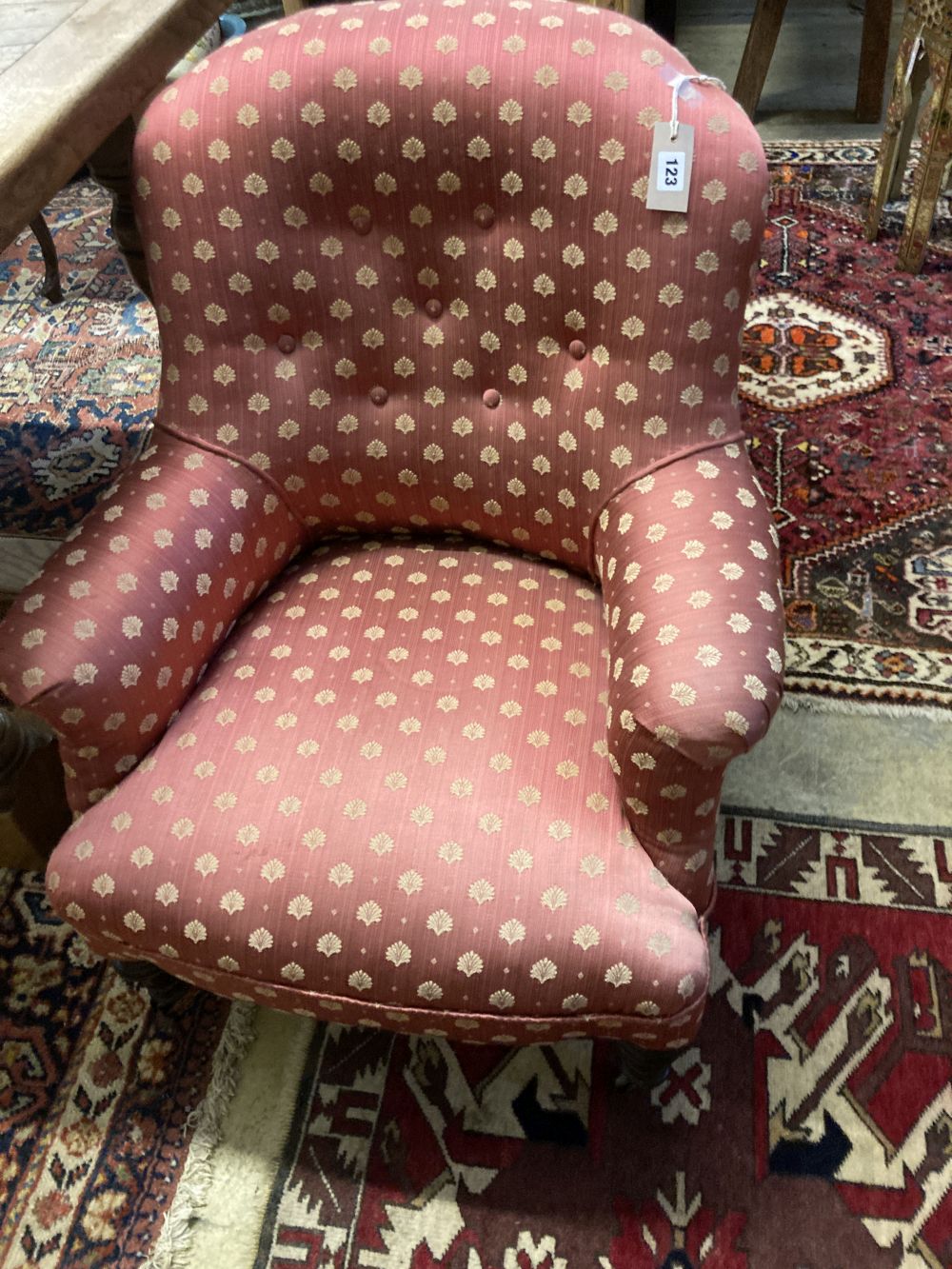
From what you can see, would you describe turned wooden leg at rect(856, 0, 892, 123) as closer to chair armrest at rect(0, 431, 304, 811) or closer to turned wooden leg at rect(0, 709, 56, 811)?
chair armrest at rect(0, 431, 304, 811)

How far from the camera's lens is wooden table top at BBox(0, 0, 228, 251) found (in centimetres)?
97

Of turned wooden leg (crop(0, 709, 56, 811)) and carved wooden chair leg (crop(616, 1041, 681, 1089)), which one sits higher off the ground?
turned wooden leg (crop(0, 709, 56, 811))

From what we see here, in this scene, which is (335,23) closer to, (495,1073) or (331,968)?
(331,968)

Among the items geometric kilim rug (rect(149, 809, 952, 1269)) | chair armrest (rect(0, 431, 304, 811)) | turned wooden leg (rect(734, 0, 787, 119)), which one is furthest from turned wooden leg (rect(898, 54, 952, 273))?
chair armrest (rect(0, 431, 304, 811))

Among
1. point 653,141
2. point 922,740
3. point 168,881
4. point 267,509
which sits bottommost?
point 922,740

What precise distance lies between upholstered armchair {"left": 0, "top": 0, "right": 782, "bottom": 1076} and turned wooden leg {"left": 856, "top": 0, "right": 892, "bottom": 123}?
1935 millimetres

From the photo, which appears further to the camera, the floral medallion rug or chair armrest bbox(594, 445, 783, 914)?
the floral medallion rug

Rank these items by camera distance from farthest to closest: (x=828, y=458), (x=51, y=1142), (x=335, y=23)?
(x=828, y=458) → (x=51, y=1142) → (x=335, y=23)

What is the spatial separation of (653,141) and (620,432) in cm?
28

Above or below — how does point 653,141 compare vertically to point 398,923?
above

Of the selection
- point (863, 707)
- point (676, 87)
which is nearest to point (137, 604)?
point (676, 87)

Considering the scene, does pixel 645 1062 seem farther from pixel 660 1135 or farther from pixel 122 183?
pixel 122 183

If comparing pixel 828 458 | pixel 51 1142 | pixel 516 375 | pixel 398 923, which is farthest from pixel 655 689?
pixel 828 458

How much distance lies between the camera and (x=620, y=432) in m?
1.07
